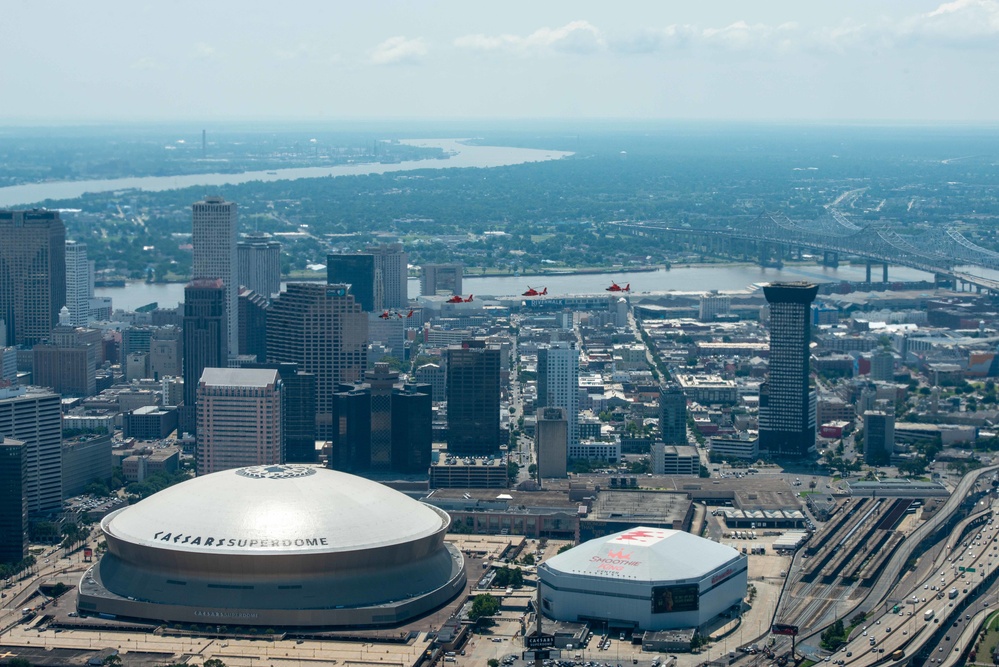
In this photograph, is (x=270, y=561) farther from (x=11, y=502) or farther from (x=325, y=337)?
(x=325, y=337)

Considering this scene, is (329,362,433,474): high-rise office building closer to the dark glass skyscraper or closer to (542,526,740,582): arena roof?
(542,526,740,582): arena roof

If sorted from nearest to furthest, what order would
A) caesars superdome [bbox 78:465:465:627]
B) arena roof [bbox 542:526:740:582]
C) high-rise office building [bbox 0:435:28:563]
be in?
caesars superdome [bbox 78:465:465:627] < arena roof [bbox 542:526:740:582] < high-rise office building [bbox 0:435:28:563]

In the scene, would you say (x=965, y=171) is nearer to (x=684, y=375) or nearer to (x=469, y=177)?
(x=469, y=177)

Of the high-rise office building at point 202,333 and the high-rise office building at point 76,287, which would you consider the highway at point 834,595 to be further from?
the high-rise office building at point 76,287

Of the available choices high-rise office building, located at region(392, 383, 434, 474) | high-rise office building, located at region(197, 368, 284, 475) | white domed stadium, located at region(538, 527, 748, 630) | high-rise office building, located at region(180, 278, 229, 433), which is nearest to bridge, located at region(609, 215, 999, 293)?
high-rise office building, located at region(180, 278, 229, 433)

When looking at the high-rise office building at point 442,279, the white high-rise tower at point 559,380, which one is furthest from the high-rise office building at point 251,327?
the high-rise office building at point 442,279

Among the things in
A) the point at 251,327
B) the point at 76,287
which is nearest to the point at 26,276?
the point at 76,287

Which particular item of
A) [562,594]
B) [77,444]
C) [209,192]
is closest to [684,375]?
[77,444]
